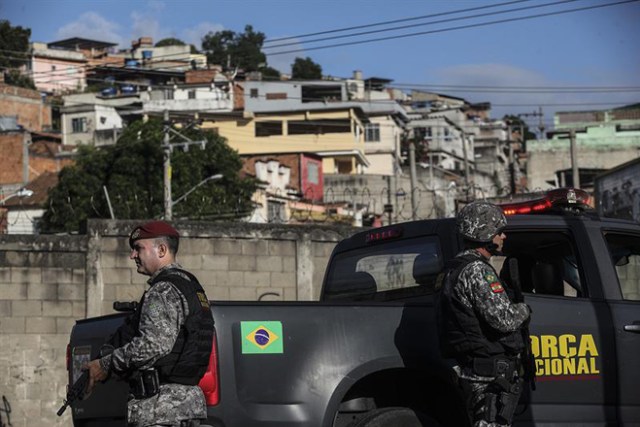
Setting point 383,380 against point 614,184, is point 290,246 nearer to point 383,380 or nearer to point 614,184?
point 383,380

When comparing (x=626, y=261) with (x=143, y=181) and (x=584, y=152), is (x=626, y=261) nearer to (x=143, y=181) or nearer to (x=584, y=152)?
(x=143, y=181)

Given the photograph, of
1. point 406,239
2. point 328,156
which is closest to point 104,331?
point 406,239

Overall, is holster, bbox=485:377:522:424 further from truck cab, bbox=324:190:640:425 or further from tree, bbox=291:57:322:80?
tree, bbox=291:57:322:80

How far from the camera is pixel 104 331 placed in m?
6.20

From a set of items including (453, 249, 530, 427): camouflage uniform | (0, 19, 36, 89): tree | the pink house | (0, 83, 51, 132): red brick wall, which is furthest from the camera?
the pink house

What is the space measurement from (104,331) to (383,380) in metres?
1.68

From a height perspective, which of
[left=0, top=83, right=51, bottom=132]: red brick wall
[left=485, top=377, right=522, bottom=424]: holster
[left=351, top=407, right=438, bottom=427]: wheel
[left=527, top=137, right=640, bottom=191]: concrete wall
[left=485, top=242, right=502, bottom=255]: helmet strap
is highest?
[left=0, top=83, right=51, bottom=132]: red brick wall

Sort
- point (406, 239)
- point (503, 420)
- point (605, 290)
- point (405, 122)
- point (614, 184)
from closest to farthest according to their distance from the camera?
point (503, 420) → point (605, 290) → point (406, 239) → point (614, 184) → point (405, 122)

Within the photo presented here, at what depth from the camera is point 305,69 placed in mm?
122688

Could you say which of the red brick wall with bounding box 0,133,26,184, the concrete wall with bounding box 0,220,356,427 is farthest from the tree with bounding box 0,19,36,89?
the concrete wall with bounding box 0,220,356,427

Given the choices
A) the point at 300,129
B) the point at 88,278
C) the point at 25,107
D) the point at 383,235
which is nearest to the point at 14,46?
the point at 25,107

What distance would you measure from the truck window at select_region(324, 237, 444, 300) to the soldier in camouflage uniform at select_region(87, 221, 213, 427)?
79.7 inches

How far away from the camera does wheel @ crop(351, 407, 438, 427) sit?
5906 millimetres

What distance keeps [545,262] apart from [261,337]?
2198 millimetres
